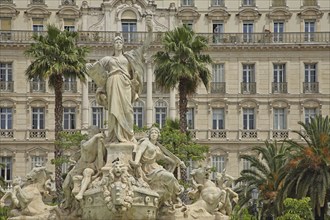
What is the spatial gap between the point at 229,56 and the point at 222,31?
2.52 m

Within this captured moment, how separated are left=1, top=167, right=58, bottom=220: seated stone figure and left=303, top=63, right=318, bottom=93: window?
180 ft

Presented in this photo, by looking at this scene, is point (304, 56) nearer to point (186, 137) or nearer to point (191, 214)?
point (186, 137)

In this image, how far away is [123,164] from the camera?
74.3 ft

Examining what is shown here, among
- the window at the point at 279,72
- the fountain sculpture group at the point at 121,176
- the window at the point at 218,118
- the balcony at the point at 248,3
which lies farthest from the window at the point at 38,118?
the fountain sculpture group at the point at 121,176

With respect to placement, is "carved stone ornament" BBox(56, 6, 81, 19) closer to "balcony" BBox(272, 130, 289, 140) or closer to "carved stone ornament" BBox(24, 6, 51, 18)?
"carved stone ornament" BBox(24, 6, 51, 18)

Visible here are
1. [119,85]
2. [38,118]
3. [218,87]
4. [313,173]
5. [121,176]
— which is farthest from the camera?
[218,87]

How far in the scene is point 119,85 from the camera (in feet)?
78.4

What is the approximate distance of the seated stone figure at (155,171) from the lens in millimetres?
23203

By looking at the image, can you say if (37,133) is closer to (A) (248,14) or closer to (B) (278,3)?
(A) (248,14)

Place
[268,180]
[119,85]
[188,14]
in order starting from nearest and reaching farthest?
1. [119,85]
2. [268,180]
3. [188,14]

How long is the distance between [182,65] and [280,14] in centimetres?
2322

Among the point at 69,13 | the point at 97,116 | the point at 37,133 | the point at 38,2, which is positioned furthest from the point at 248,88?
the point at 38,2

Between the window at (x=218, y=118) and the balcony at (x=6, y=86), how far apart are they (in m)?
15.4

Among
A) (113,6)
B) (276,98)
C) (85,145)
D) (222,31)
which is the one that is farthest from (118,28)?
(85,145)
